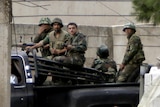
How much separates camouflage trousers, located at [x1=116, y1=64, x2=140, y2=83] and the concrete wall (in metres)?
4.12

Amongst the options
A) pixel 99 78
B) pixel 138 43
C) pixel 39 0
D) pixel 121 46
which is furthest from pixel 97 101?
pixel 39 0

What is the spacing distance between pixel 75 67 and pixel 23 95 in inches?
46.4

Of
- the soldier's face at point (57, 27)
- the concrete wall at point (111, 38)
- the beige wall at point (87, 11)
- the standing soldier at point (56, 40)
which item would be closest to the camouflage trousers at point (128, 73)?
the standing soldier at point (56, 40)

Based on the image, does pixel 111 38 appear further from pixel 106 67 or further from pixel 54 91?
pixel 54 91

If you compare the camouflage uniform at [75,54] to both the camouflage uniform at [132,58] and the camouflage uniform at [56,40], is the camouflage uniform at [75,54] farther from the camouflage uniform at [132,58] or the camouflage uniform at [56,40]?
the camouflage uniform at [132,58]

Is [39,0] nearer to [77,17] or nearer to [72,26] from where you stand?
[77,17]

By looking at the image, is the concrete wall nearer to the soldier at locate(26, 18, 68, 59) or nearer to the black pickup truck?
the soldier at locate(26, 18, 68, 59)

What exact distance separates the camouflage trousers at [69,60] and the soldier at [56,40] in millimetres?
195

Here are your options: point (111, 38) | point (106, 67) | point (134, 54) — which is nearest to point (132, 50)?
point (134, 54)

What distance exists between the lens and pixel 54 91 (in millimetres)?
10109

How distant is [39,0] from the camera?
2181 cm

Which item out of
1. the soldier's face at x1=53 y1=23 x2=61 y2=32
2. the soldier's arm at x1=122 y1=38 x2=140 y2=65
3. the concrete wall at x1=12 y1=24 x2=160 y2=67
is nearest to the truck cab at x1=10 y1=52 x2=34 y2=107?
the soldier's face at x1=53 y1=23 x2=61 y2=32

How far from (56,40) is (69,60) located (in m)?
0.61

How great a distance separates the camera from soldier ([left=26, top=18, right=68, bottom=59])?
10.9 m
